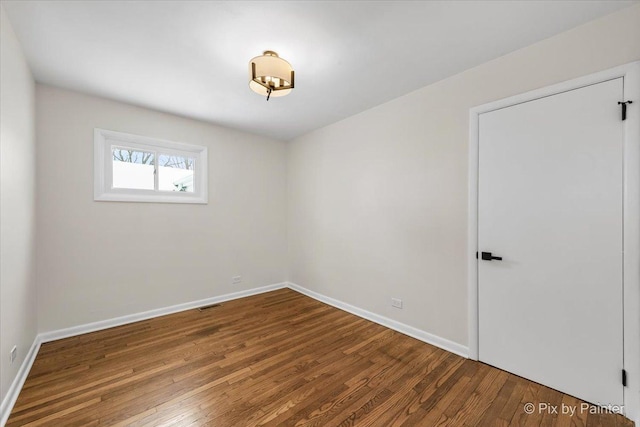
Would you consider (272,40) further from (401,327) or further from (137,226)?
(401,327)

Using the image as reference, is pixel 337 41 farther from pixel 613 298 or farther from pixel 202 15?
pixel 613 298

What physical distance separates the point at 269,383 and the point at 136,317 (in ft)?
7.15

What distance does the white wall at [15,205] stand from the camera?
1.62 meters

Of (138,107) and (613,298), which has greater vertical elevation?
(138,107)

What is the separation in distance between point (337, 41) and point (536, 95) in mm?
1607

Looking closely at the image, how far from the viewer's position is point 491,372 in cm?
206

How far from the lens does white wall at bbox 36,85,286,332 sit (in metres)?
2.59

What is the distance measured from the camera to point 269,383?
1.93 meters

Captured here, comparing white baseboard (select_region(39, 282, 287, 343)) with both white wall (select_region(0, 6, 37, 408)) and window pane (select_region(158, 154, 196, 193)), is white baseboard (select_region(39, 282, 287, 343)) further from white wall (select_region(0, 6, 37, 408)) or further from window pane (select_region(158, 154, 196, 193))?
window pane (select_region(158, 154, 196, 193))

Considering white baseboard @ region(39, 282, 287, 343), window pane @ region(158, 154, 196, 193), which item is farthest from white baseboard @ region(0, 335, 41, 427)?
window pane @ region(158, 154, 196, 193)

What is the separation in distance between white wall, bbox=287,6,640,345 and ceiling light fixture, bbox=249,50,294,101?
56.2 inches

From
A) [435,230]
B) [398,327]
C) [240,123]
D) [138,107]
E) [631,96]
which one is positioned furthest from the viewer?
[240,123]

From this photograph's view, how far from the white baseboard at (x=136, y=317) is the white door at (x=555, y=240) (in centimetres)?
324

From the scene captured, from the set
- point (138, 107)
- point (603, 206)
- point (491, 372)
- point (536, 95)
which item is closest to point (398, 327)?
point (491, 372)
